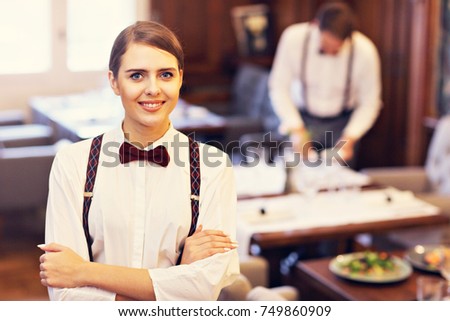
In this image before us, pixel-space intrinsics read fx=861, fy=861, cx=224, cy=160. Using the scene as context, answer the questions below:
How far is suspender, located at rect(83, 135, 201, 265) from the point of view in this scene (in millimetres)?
1856

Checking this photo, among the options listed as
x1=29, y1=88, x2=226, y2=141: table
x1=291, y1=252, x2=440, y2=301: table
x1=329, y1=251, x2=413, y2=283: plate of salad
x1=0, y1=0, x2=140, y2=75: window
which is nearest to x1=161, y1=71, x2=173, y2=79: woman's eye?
x1=291, y1=252, x2=440, y2=301: table

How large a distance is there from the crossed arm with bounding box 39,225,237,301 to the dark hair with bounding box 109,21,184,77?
0.40m

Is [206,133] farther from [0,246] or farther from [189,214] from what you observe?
[189,214]

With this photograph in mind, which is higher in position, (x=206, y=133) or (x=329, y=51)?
(x=329, y=51)

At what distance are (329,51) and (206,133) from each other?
4.89 ft

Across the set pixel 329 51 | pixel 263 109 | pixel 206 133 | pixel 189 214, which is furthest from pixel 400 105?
pixel 189 214

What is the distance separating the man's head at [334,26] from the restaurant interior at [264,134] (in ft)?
2.24

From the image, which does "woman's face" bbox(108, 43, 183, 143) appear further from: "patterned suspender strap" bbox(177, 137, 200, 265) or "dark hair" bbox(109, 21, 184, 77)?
"patterned suspender strap" bbox(177, 137, 200, 265)

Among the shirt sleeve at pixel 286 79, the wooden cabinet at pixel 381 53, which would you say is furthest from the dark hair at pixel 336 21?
the wooden cabinet at pixel 381 53

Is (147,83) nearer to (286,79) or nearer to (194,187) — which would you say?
(194,187)

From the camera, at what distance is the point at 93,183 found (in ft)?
6.11

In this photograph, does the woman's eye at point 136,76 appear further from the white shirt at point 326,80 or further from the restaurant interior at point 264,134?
the white shirt at point 326,80

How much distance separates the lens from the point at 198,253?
6.03 feet

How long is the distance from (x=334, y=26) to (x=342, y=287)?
1.86 m
